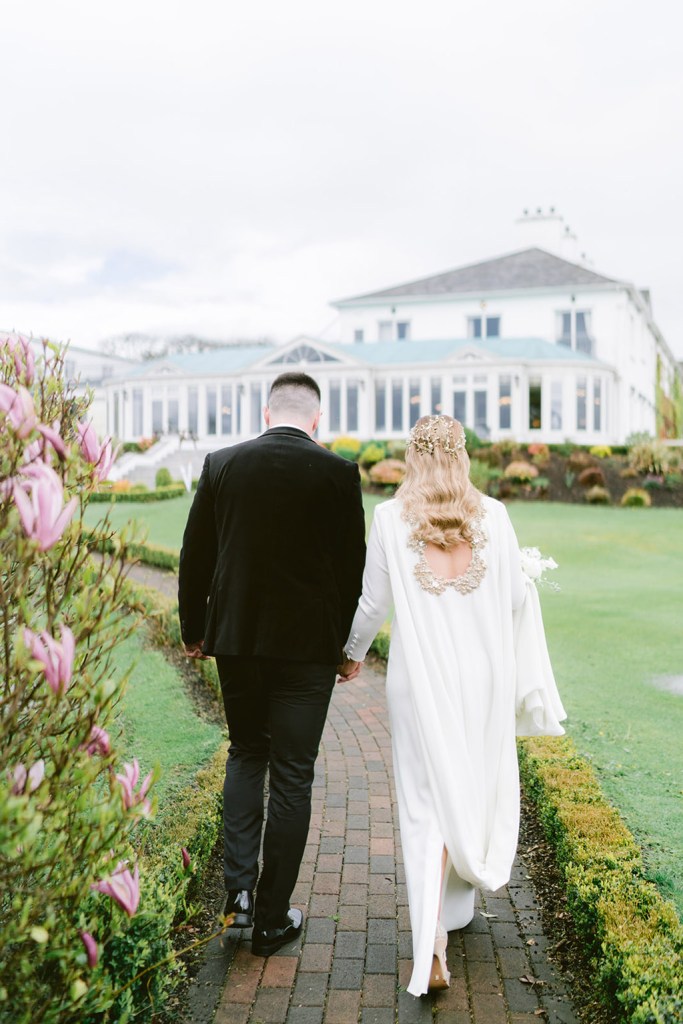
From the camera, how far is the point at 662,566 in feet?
47.8

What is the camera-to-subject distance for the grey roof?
39.9 meters

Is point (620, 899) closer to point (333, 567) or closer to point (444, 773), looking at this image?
point (444, 773)

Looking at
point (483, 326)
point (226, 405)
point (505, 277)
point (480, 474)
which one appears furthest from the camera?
point (505, 277)

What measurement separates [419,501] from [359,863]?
2001 mm

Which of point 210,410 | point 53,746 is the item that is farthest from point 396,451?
point 53,746

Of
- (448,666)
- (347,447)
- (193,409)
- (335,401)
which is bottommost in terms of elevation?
(448,666)

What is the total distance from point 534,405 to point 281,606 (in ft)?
108

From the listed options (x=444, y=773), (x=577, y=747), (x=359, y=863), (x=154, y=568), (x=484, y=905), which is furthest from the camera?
(x=154, y=568)

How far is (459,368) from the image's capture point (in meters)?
33.8

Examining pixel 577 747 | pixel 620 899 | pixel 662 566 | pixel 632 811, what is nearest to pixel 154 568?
pixel 662 566

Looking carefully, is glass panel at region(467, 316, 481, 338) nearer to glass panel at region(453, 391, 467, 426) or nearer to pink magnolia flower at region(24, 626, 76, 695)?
glass panel at region(453, 391, 467, 426)

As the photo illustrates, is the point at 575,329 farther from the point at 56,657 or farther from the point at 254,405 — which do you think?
the point at 56,657

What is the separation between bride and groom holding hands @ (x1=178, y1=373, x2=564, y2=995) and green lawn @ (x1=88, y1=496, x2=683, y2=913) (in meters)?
0.86

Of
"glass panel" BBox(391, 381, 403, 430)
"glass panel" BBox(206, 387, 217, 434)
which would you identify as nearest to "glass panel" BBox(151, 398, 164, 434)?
"glass panel" BBox(206, 387, 217, 434)
